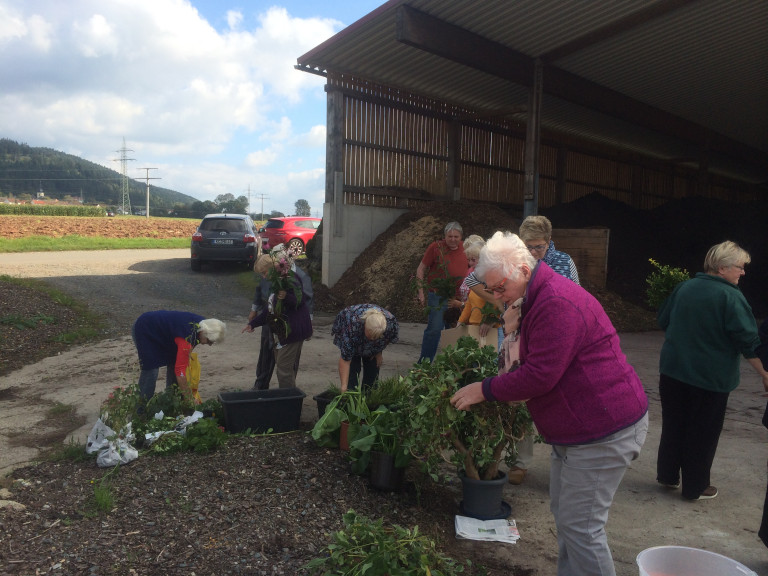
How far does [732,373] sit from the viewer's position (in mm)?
3783

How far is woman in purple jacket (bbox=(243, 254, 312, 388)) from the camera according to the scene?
522cm

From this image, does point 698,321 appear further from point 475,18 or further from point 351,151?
point 351,151

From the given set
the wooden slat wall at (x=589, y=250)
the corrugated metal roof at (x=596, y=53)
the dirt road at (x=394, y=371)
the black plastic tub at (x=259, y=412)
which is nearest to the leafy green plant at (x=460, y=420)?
the dirt road at (x=394, y=371)

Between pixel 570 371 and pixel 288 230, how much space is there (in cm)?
1708

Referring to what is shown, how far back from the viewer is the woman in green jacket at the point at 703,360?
12.2 ft

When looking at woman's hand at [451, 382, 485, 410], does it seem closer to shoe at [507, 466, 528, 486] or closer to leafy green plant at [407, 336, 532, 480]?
leafy green plant at [407, 336, 532, 480]

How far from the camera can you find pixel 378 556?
8.13 ft

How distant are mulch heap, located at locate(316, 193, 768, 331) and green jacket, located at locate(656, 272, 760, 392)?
679 cm

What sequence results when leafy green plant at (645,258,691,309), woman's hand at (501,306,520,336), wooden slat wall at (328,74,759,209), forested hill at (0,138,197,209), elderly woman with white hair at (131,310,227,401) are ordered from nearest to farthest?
woman's hand at (501,306,520,336)
elderly woman with white hair at (131,310,227,401)
leafy green plant at (645,258,691,309)
wooden slat wall at (328,74,759,209)
forested hill at (0,138,197,209)

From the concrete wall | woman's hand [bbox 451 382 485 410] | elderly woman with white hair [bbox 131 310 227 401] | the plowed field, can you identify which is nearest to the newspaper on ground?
woman's hand [bbox 451 382 485 410]

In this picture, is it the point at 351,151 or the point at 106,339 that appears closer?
the point at 106,339

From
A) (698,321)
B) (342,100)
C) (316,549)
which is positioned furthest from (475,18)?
(316,549)

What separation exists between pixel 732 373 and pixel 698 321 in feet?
1.27

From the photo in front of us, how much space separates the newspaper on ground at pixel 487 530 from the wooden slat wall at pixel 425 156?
9.76m
